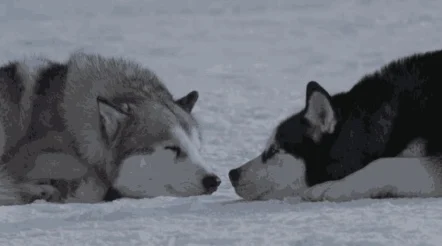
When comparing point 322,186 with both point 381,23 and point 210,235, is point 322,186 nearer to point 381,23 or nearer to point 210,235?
point 210,235

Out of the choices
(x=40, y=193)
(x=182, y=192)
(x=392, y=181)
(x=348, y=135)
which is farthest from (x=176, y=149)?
(x=392, y=181)

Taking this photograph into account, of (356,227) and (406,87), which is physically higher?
(406,87)

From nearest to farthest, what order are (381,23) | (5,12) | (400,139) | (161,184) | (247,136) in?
(400,139), (161,184), (247,136), (381,23), (5,12)

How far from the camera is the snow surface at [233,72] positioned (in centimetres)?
319

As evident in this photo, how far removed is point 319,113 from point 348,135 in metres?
0.16

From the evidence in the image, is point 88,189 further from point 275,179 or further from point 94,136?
point 275,179

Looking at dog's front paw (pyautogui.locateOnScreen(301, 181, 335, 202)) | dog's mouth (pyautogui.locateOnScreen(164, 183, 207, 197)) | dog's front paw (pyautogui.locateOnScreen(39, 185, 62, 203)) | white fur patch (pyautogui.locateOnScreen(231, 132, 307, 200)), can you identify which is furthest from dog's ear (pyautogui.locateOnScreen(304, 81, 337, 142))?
dog's front paw (pyautogui.locateOnScreen(39, 185, 62, 203))

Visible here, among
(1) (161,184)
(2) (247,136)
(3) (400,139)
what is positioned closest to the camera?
(3) (400,139)

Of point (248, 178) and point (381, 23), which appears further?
point (381, 23)

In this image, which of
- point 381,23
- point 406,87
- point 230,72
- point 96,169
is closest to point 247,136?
Result: point 96,169

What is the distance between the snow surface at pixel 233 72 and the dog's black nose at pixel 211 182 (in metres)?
0.08

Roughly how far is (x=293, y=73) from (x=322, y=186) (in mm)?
5687

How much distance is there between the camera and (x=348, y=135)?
13.8 ft

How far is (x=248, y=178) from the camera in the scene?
4.26 metres
